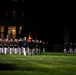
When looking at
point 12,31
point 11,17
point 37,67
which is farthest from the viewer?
point 11,17

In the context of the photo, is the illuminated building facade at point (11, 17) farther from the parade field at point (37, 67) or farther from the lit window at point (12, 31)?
the parade field at point (37, 67)

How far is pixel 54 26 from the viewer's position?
61.4 metres

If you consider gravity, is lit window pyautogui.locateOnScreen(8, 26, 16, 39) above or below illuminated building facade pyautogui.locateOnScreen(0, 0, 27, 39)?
below

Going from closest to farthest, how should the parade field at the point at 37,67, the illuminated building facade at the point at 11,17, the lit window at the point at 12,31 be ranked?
the parade field at the point at 37,67 → the lit window at the point at 12,31 → the illuminated building facade at the point at 11,17

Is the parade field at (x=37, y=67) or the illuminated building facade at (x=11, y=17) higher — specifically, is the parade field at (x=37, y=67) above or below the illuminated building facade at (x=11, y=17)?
below

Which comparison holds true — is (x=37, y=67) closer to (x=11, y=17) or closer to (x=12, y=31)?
(x=12, y=31)

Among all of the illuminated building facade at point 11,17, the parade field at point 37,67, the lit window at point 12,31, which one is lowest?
the parade field at point 37,67

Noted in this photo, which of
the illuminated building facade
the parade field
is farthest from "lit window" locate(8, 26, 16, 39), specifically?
the parade field

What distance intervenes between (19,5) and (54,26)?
22326 mm

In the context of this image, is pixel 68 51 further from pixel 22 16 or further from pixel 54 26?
pixel 22 16

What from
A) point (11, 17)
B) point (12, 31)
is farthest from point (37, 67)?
point (11, 17)

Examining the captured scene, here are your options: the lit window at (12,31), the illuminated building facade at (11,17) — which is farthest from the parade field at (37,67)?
the illuminated building facade at (11,17)

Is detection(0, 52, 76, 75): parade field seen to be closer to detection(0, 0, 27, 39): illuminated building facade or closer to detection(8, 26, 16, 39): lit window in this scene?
detection(8, 26, 16, 39): lit window

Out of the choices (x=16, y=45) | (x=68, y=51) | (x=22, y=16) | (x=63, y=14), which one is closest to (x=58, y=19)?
(x=63, y=14)
